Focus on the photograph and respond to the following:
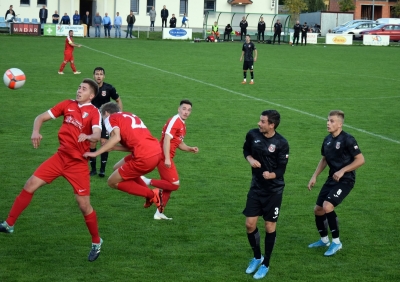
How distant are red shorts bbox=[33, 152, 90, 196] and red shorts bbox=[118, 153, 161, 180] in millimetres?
1082

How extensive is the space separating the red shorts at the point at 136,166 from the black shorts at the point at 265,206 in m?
1.86

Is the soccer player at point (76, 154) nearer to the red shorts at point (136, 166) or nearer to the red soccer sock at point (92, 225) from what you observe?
the red soccer sock at point (92, 225)

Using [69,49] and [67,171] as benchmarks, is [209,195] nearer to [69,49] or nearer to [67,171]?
[67,171]

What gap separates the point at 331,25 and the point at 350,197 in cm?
7140

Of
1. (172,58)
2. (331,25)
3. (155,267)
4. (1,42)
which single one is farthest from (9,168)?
(331,25)

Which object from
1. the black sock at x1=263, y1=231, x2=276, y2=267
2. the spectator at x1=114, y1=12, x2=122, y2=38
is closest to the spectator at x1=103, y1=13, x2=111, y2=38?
the spectator at x1=114, y1=12, x2=122, y2=38

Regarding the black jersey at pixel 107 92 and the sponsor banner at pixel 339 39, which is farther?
the sponsor banner at pixel 339 39

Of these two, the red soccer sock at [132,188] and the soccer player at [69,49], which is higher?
the soccer player at [69,49]

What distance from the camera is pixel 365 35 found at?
2406 inches

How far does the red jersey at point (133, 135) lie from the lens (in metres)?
9.26

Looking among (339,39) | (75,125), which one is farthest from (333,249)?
(339,39)

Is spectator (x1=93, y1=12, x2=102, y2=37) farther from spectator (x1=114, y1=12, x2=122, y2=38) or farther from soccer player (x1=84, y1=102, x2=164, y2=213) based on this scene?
soccer player (x1=84, y1=102, x2=164, y2=213)

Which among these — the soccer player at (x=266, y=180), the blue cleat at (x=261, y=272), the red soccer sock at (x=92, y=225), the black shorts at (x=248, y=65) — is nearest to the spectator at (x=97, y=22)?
the black shorts at (x=248, y=65)

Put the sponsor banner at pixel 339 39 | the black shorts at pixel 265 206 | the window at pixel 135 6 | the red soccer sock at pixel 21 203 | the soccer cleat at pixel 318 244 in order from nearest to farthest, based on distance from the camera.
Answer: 1. the black shorts at pixel 265 206
2. the red soccer sock at pixel 21 203
3. the soccer cleat at pixel 318 244
4. the sponsor banner at pixel 339 39
5. the window at pixel 135 6
